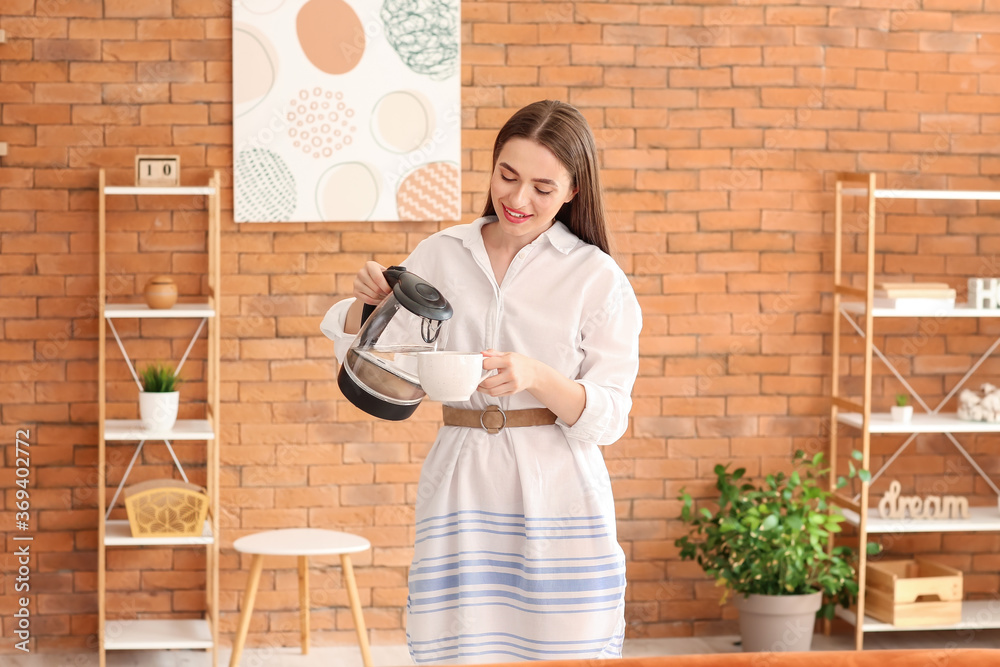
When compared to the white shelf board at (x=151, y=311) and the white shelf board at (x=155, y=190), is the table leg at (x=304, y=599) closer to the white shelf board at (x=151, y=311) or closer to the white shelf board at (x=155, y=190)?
the white shelf board at (x=151, y=311)

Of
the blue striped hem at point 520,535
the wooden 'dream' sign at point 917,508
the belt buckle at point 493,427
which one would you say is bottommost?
the wooden 'dream' sign at point 917,508

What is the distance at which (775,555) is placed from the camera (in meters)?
3.09

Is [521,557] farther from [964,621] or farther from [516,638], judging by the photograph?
[964,621]

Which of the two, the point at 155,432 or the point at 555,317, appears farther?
the point at 155,432

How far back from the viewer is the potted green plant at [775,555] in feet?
10.2

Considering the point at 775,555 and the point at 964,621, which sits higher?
the point at 775,555

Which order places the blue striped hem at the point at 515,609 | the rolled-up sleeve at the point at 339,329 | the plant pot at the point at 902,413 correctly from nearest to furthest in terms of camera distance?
1. the blue striped hem at the point at 515,609
2. the rolled-up sleeve at the point at 339,329
3. the plant pot at the point at 902,413

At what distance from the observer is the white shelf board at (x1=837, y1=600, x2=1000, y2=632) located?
10.5 feet

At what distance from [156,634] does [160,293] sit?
3.47 feet

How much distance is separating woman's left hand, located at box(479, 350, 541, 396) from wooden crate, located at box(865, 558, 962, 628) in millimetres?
2269

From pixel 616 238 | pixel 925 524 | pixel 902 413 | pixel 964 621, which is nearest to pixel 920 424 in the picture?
pixel 902 413

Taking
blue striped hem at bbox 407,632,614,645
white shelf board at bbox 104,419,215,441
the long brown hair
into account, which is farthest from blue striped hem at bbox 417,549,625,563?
white shelf board at bbox 104,419,215,441

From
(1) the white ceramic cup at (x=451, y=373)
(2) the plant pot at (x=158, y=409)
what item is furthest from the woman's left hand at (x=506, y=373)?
(2) the plant pot at (x=158, y=409)

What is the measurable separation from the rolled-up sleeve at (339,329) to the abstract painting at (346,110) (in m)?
1.61
